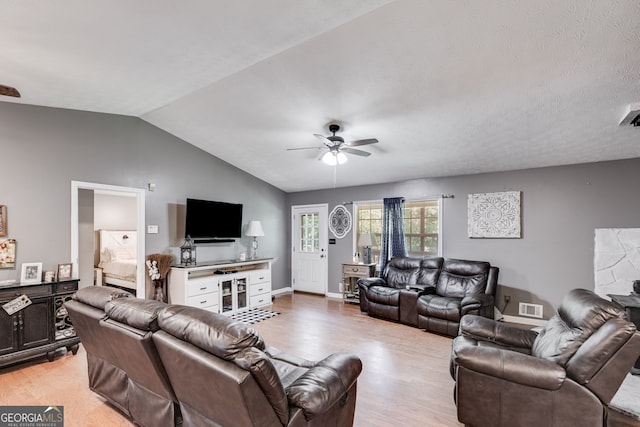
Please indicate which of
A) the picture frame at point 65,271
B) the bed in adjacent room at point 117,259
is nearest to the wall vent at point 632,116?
the picture frame at point 65,271

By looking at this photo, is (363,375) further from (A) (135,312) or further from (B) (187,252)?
(B) (187,252)

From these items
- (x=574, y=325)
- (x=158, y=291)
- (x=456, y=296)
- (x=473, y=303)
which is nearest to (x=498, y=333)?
(x=574, y=325)

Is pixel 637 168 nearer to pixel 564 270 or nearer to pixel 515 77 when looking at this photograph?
pixel 564 270

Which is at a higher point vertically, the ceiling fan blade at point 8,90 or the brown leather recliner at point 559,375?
the ceiling fan blade at point 8,90

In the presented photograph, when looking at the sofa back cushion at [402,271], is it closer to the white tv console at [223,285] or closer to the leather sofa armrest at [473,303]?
the leather sofa armrest at [473,303]

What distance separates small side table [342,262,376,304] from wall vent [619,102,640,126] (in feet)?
13.1

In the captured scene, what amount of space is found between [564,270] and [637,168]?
5.32 feet

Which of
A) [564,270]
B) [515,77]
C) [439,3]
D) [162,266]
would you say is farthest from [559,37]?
[162,266]

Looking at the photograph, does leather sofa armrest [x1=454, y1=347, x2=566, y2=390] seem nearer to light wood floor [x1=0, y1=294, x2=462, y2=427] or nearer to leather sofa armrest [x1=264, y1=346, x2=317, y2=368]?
light wood floor [x1=0, y1=294, x2=462, y2=427]

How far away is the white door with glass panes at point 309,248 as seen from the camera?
268 inches

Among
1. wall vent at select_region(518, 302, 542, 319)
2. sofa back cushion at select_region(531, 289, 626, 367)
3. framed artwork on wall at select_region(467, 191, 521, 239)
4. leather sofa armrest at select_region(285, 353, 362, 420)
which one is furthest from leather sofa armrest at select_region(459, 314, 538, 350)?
framed artwork on wall at select_region(467, 191, 521, 239)

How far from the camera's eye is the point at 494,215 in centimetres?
497

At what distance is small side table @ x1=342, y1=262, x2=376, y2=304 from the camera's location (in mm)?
5875

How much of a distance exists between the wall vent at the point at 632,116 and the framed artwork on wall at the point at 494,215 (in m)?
1.65
